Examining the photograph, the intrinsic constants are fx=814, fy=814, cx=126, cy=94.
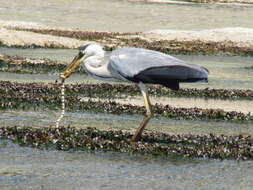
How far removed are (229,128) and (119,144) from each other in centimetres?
393

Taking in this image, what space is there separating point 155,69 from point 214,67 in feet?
63.5

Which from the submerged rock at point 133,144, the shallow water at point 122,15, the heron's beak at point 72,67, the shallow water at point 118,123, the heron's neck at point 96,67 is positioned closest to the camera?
the submerged rock at point 133,144

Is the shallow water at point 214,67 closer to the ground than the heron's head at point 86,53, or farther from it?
closer to the ground

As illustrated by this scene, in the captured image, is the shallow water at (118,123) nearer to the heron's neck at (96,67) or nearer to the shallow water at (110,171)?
the heron's neck at (96,67)

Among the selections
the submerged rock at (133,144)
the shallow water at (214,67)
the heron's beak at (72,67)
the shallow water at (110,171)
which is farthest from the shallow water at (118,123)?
the shallow water at (214,67)

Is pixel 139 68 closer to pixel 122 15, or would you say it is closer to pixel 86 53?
pixel 86 53

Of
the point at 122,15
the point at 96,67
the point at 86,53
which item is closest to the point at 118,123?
the point at 96,67

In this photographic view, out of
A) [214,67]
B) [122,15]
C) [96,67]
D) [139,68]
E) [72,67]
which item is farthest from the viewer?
[122,15]

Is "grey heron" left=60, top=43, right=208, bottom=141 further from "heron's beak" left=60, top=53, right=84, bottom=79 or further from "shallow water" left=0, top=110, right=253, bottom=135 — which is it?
"shallow water" left=0, top=110, right=253, bottom=135

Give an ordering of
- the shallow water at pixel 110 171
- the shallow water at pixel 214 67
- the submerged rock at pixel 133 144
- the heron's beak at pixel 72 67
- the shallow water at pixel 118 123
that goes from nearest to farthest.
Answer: the shallow water at pixel 110 171, the submerged rock at pixel 133 144, the heron's beak at pixel 72 67, the shallow water at pixel 118 123, the shallow water at pixel 214 67

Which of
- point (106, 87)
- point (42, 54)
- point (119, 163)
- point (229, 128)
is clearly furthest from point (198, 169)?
Answer: point (42, 54)

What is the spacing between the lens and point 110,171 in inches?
488

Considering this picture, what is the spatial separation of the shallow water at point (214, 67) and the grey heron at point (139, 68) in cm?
1115

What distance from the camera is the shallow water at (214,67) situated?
26.5 meters
